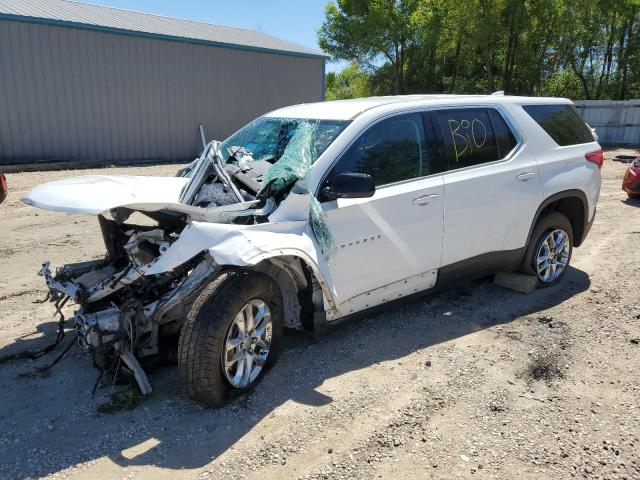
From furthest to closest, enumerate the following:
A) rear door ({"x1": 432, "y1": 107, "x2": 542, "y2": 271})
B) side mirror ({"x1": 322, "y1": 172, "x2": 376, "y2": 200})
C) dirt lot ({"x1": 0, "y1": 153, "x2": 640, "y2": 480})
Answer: rear door ({"x1": 432, "y1": 107, "x2": 542, "y2": 271}) → side mirror ({"x1": 322, "y1": 172, "x2": 376, "y2": 200}) → dirt lot ({"x1": 0, "y1": 153, "x2": 640, "y2": 480})

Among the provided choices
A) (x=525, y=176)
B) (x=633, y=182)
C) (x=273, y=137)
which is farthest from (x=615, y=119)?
(x=273, y=137)

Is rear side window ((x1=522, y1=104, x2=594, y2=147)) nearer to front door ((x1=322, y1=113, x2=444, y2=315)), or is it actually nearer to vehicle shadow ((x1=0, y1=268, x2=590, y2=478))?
front door ((x1=322, y1=113, x2=444, y2=315))

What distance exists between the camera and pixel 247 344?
352 cm

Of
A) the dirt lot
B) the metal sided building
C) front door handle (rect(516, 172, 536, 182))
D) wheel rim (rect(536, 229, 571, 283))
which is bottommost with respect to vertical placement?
the dirt lot

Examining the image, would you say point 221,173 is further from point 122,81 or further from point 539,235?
point 122,81

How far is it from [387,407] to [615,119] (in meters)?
23.7

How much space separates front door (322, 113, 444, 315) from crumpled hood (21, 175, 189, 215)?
1.26 m

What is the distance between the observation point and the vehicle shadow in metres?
3.01

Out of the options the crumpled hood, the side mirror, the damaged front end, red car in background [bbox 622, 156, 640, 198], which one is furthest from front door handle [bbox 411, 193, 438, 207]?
red car in background [bbox 622, 156, 640, 198]

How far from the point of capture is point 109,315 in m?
3.43

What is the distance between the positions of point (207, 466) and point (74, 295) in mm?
1480

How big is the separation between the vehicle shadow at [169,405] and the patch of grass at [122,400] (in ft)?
0.15

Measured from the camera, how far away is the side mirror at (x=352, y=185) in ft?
Result: 11.8

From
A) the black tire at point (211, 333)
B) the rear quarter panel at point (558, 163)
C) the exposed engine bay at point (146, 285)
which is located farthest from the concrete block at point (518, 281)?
the black tire at point (211, 333)
